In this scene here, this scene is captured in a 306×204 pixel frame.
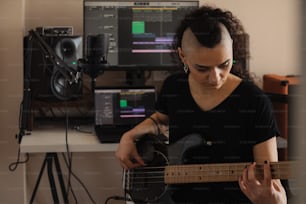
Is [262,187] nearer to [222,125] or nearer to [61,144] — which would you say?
[222,125]

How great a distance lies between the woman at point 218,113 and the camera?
818 mm

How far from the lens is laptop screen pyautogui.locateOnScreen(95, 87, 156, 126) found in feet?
4.42

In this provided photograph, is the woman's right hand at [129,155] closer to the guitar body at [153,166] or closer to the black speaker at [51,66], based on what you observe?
the guitar body at [153,166]

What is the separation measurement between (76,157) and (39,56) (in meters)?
0.44

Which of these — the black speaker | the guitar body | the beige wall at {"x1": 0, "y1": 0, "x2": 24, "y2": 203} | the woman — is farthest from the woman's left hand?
the beige wall at {"x1": 0, "y1": 0, "x2": 24, "y2": 203}

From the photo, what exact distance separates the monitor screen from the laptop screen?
0.44ft

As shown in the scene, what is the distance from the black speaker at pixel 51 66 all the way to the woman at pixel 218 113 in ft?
1.55

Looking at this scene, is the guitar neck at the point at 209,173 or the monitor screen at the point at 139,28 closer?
the guitar neck at the point at 209,173

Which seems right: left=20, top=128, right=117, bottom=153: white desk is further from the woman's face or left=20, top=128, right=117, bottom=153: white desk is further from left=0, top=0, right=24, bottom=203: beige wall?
Answer: the woman's face

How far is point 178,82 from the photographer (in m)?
0.90

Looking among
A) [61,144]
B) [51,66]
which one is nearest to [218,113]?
[61,144]

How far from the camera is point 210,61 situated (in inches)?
34.5

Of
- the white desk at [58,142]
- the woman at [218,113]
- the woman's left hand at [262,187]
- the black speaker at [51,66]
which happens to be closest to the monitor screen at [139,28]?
the black speaker at [51,66]

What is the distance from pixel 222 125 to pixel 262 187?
0.13m
